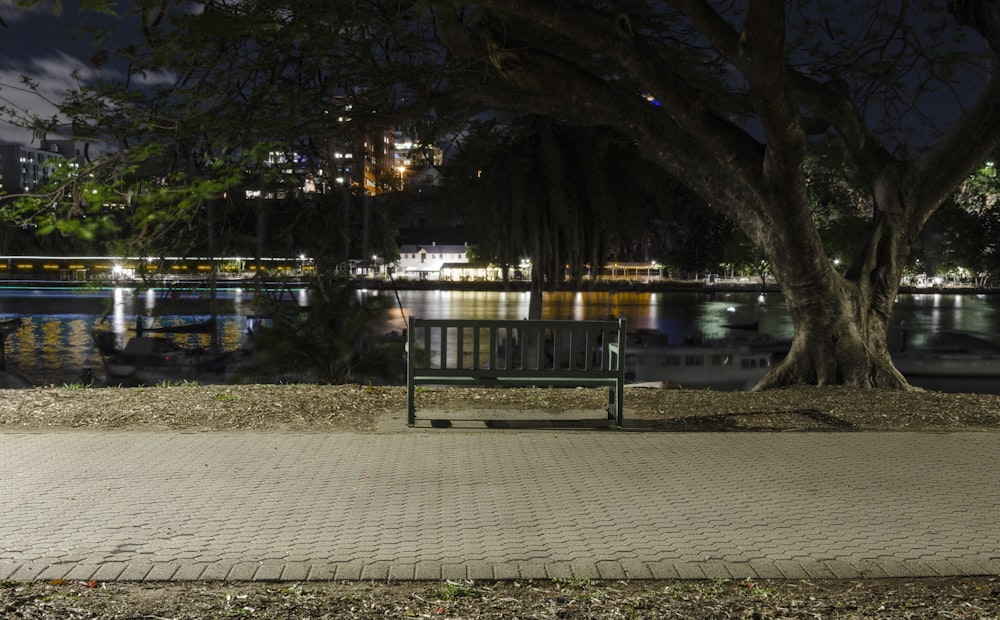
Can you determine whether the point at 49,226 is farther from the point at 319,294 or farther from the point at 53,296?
the point at 53,296

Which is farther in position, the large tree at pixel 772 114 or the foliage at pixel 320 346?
the foliage at pixel 320 346

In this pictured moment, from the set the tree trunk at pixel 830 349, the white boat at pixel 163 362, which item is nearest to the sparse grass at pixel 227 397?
the tree trunk at pixel 830 349

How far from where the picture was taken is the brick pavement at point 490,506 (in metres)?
4.84

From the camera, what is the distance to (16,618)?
12.9 feet

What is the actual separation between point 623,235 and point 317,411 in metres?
8.24

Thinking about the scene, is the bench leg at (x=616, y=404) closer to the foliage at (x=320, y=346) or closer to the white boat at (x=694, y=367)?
the foliage at (x=320, y=346)

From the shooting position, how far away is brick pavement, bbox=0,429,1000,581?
4.84 m

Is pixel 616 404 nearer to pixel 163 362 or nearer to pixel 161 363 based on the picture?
pixel 163 362

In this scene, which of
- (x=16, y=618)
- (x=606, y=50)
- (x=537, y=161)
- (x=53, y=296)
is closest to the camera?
(x=16, y=618)

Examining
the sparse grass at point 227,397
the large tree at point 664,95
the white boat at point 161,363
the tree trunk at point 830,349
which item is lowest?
the white boat at point 161,363

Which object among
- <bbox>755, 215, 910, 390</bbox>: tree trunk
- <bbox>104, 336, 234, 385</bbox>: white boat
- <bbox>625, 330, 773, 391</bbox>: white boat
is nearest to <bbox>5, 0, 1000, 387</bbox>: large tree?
<bbox>755, 215, 910, 390</bbox>: tree trunk

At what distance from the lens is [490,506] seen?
6020 millimetres

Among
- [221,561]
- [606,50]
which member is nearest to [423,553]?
[221,561]

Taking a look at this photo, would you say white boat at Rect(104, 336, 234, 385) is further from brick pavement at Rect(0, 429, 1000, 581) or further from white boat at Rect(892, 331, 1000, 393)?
brick pavement at Rect(0, 429, 1000, 581)
